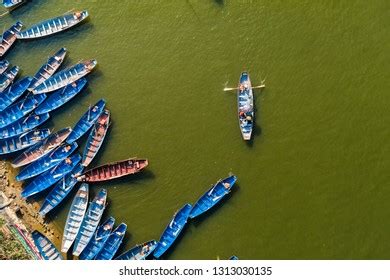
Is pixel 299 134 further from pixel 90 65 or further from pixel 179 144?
pixel 90 65

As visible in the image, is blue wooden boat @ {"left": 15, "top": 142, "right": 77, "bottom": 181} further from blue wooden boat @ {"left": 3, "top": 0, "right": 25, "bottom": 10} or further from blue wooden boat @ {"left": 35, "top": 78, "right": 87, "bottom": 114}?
blue wooden boat @ {"left": 3, "top": 0, "right": 25, "bottom": 10}

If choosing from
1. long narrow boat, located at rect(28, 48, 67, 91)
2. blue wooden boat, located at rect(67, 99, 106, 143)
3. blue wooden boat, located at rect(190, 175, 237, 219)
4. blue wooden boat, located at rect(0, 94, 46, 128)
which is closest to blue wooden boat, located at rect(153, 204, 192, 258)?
blue wooden boat, located at rect(190, 175, 237, 219)

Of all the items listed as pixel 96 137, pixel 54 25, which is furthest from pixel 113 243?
pixel 54 25

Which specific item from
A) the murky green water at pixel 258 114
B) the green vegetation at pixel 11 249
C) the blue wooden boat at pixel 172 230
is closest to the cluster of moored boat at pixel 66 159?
the blue wooden boat at pixel 172 230

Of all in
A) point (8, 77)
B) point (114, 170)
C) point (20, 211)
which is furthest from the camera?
point (8, 77)

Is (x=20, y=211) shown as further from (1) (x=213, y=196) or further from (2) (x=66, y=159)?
(1) (x=213, y=196)

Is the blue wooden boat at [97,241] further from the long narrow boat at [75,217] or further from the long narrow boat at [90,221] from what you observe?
the long narrow boat at [75,217]
